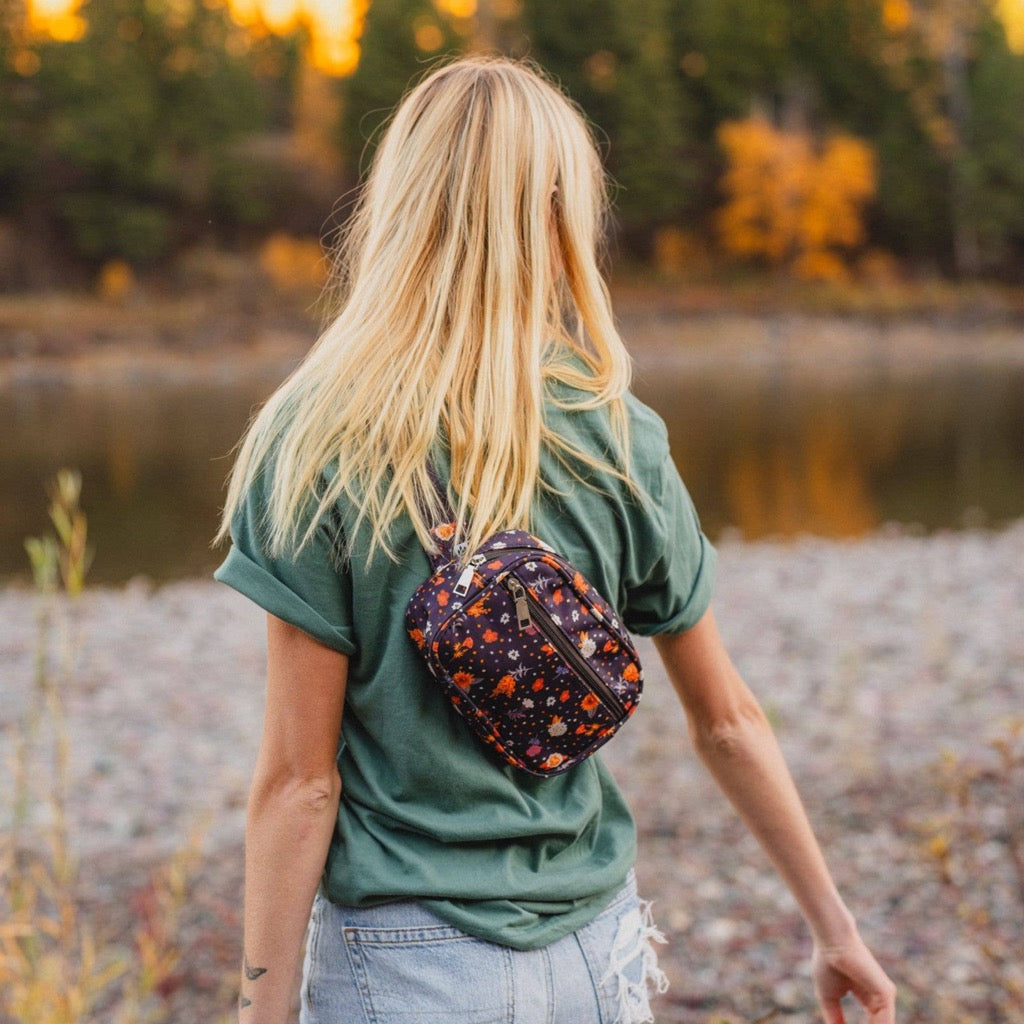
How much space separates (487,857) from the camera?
1.26 m

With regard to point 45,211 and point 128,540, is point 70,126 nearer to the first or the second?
point 45,211

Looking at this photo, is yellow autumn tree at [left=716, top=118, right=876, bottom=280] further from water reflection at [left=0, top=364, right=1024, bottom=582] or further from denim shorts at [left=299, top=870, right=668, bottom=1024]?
denim shorts at [left=299, top=870, right=668, bottom=1024]

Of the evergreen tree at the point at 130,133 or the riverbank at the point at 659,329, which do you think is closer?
the riverbank at the point at 659,329

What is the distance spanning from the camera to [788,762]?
4.80 meters

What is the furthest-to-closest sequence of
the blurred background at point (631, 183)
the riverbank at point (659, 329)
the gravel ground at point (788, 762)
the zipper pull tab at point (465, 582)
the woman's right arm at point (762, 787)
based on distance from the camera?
the blurred background at point (631, 183) → the riverbank at point (659, 329) → the gravel ground at point (788, 762) → the woman's right arm at point (762, 787) → the zipper pull tab at point (465, 582)

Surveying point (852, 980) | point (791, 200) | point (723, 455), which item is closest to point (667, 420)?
point (723, 455)

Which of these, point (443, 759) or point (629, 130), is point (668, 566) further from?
point (629, 130)

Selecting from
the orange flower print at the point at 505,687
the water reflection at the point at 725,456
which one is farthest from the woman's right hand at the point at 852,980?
the water reflection at the point at 725,456

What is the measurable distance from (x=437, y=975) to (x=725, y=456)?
1566 centimetres

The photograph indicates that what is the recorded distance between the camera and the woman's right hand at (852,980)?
4.95 feet

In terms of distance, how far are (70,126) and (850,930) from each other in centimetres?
3866

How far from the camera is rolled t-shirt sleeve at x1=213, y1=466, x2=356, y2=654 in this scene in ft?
3.99

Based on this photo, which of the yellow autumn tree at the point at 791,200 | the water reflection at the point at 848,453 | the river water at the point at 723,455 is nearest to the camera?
the river water at the point at 723,455

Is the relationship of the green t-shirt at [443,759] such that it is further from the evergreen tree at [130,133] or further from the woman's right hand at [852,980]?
the evergreen tree at [130,133]
